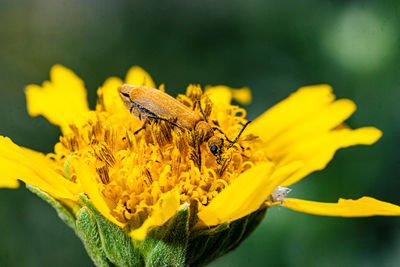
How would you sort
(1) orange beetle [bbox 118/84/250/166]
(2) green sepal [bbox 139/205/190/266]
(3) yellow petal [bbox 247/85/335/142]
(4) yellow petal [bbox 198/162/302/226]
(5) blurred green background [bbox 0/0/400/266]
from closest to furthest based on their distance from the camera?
1. (4) yellow petal [bbox 198/162/302/226]
2. (2) green sepal [bbox 139/205/190/266]
3. (1) orange beetle [bbox 118/84/250/166]
4. (3) yellow petal [bbox 247/85/335/142]
5. (5) blurred green background [bbox 0/0/400/266]

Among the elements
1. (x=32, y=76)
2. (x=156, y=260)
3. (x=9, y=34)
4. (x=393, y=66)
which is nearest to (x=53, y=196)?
(x=156, y=260)

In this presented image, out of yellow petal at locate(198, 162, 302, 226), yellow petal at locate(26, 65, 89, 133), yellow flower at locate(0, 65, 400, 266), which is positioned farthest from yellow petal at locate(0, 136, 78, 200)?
yellow petal at locate(26, 65, 89, 133)

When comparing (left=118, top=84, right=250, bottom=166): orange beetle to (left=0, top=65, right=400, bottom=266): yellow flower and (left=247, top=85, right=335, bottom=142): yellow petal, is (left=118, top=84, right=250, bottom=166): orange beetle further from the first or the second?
(left=247, top=85, right=335, bottom=142): yellow petal

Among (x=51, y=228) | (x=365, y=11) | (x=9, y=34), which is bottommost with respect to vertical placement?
(x=51, y=228)

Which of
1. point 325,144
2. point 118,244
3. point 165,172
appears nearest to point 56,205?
point 118,244

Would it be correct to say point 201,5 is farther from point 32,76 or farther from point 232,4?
point 32,76

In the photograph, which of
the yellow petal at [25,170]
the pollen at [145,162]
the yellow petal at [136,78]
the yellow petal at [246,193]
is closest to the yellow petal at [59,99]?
the yellow petal at [136,78]
